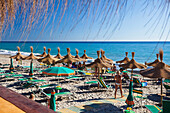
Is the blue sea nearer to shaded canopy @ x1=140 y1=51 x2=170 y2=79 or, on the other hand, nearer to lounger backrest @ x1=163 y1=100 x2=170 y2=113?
lounger backrest @ x1=163 y1=100 x2=170 y2=113

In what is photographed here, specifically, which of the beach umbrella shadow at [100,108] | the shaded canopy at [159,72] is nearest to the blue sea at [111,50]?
the shaded canopy at [159,72]

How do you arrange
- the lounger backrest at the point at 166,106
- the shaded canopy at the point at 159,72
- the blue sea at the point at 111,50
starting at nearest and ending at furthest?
the blue sea at the point at 111,50
the lounger backrest at the point at 166,106
the shaded canopy at the point at 159,72

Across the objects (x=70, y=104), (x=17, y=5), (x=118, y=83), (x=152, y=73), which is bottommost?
(x=70, y=104)

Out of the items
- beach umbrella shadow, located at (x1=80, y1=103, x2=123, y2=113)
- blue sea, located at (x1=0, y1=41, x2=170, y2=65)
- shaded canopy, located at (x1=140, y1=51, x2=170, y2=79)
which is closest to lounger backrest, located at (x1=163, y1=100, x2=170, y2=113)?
blue sea, located at (x1=0, y1=41, x2=170, y2=65)

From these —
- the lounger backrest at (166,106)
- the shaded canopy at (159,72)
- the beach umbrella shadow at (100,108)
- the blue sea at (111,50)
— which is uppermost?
the blue sea at (111,50)

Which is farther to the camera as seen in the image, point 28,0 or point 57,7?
point 28,0

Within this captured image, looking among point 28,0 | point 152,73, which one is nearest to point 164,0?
point 28,0

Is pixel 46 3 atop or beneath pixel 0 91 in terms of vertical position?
atop

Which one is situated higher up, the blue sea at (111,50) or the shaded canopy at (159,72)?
the blue sea at (111,50)

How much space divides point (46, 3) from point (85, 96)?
647cm

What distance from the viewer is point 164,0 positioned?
1523 millimetres

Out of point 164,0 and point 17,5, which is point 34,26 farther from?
point 164,0

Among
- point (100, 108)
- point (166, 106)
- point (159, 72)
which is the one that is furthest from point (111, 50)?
point (166, 106)

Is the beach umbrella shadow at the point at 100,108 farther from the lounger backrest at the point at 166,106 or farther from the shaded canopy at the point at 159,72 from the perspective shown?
the lounger backrest at the point at 166,106
